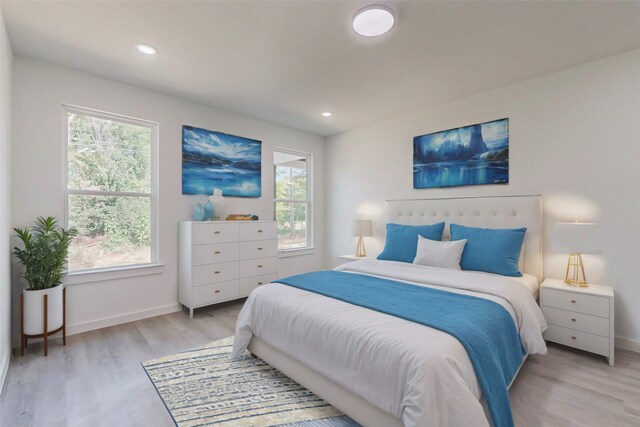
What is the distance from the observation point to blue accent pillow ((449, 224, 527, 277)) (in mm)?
2688

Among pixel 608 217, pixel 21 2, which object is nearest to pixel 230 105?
pixel 21 2

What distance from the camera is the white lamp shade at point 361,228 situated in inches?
166

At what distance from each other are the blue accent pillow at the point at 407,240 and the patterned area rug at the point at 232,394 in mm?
1836

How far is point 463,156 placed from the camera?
3.45 m

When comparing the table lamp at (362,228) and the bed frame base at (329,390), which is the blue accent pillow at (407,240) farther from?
the bed frame base at (329,390)

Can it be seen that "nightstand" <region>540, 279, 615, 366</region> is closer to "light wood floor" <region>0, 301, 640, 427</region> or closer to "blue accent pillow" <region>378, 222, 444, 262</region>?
Answer: "light wood floor" <region>0, 301, 640, 427</region>

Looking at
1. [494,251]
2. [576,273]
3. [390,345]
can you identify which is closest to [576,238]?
[576,273]

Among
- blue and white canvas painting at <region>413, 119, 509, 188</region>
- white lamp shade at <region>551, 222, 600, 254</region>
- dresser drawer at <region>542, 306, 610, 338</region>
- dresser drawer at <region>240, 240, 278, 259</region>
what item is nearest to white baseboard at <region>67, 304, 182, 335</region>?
dresser drawer at <region>240, 240, 278, 259</region>

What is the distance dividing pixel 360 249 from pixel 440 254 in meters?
1.70

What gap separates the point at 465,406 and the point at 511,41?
8.47 ft

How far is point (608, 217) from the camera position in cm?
257

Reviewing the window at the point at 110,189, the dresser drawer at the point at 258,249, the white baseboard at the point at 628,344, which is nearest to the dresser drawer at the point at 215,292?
the dresser drawer at the point at 258,249

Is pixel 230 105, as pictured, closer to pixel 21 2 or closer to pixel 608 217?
pixel 21 2

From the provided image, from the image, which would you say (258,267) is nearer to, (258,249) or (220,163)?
(258,249)
